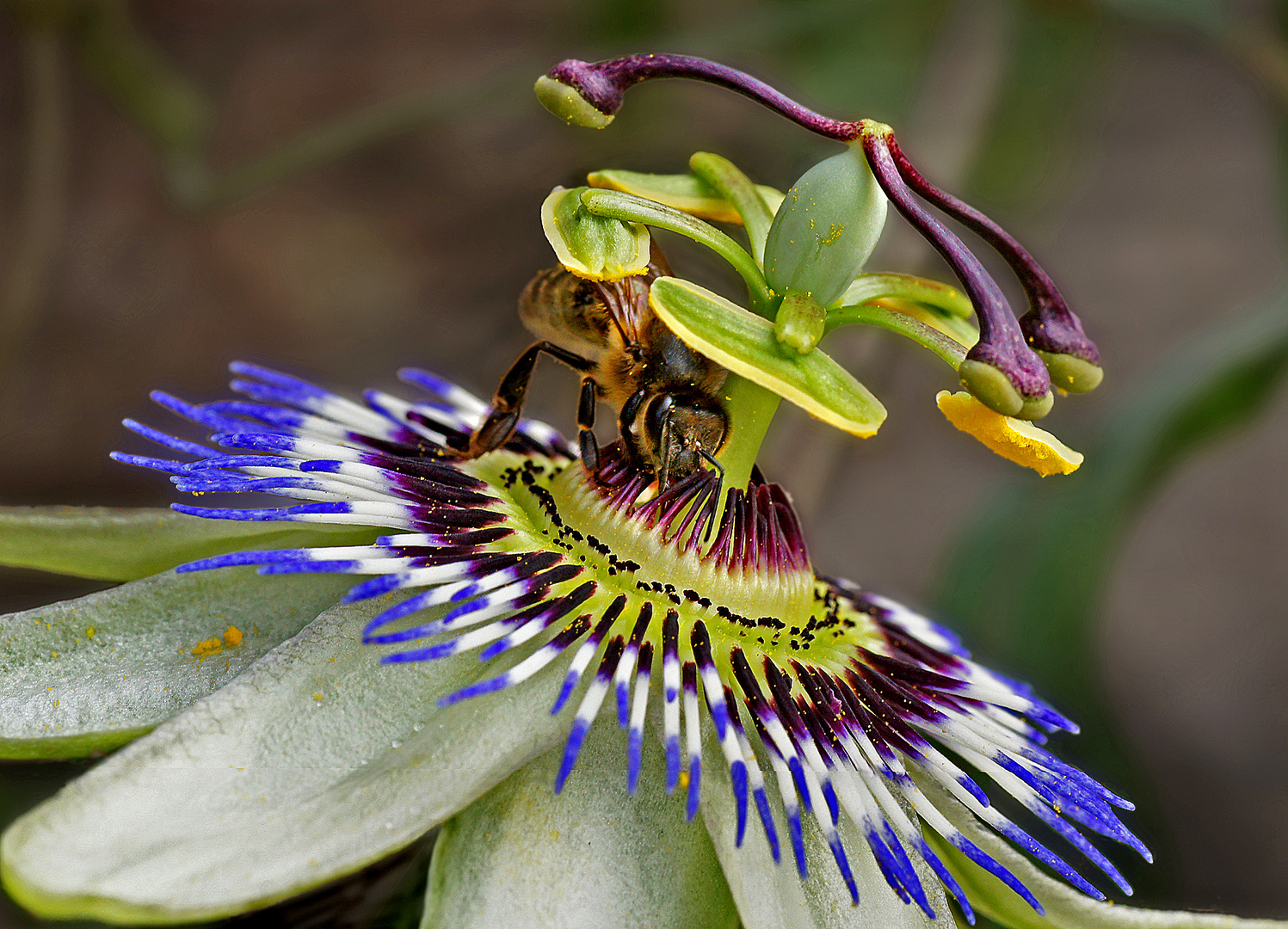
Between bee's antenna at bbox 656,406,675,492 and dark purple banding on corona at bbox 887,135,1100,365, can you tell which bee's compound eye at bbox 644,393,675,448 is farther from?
dark purple banding on corona at bbox 887,135,1100,365

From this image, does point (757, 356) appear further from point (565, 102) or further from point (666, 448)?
point (565, 102)

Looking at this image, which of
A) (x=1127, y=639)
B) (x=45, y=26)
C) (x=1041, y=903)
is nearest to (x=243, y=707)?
(x=1041, y=903)

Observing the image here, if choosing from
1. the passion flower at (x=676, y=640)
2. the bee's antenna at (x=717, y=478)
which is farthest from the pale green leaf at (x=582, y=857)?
the bee's antenna at (x=717, y=478)

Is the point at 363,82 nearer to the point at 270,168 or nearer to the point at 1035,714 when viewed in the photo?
the point at 270,168

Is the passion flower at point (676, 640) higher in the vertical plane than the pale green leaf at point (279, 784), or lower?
higher

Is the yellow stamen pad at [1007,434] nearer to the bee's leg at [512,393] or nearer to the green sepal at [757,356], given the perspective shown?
the green sepal at [757,356]

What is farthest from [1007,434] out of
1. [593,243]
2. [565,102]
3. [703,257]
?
[703,257]

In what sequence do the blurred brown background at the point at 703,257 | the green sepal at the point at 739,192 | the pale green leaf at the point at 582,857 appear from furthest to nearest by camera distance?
1. the blurred brown background at the point at 703,257
2. the green sepal at the point at 739,192
3. the pale green leaf at the point at 582,857
